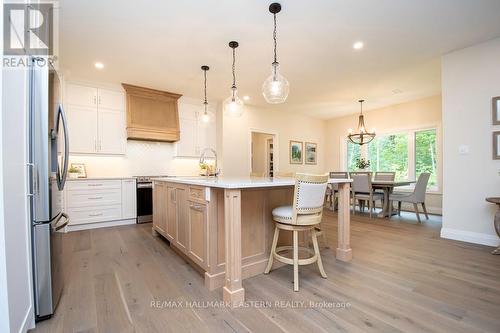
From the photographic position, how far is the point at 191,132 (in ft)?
16.9

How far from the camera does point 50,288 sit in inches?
60.4

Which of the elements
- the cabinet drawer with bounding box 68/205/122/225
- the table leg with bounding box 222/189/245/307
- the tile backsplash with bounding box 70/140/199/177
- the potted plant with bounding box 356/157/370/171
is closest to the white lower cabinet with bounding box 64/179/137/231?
the cabinet drawer with bounding box 68/205/122/225

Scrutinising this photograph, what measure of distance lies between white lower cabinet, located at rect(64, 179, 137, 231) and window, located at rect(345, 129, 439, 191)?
6070 millimetres

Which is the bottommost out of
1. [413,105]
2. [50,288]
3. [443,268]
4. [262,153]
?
[443,268]

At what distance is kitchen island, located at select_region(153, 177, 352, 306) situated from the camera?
1.71 m

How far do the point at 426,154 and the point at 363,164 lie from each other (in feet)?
4.60

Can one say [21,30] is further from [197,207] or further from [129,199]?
[129,199]

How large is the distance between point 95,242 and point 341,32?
417 cm

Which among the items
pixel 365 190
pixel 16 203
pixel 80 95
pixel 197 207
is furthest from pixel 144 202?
pixel 365 190

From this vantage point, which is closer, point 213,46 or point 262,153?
point 213,46

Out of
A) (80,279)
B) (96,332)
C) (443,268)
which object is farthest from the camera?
(443,268)


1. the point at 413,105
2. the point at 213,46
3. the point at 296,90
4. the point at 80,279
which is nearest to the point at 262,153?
the point at 296,90

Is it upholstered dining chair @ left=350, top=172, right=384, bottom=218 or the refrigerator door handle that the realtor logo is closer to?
the refrigerator door handle

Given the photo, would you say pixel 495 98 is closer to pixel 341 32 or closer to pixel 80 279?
pixel 341 32
